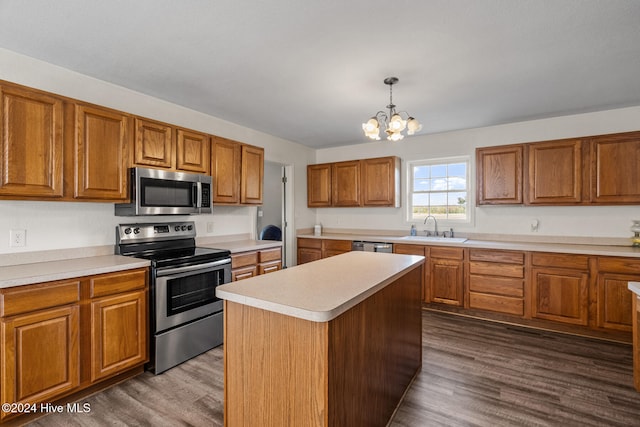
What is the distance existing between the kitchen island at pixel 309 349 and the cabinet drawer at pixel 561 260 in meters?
2.39

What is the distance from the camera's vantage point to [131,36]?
2.04 meters

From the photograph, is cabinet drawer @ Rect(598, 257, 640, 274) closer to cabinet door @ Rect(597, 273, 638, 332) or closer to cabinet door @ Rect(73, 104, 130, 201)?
cabinet door @ Rect(597, 273, 638, 332)

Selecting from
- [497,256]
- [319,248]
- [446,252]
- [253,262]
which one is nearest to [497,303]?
[497,256]

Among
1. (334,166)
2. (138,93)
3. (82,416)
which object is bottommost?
(82,416)

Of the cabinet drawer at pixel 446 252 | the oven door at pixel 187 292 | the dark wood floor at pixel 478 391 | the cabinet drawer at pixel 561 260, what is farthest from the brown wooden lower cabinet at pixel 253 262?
the cabinet drawer at pixel 561 260

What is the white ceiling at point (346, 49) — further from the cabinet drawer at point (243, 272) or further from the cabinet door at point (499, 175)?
the cabinet drawer at point (243, 272)

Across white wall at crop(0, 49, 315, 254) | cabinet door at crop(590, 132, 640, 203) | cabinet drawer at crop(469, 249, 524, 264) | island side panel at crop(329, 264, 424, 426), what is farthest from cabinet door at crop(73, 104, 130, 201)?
cabinet door at crop(590, 132, 640, 203)

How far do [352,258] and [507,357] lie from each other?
170cm

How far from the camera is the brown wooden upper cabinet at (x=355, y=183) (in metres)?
4.60

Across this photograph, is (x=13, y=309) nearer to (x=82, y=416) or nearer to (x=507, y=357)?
(x=82, y=416)

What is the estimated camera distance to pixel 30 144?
2.06 m

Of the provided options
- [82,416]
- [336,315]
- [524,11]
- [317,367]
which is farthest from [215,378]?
[524,11]

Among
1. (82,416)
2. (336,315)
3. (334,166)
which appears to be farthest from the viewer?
(334,166)

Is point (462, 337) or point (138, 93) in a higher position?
point (138, 93)
